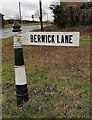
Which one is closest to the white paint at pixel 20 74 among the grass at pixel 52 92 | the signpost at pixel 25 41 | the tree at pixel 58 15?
the signpost at pixel 25 41

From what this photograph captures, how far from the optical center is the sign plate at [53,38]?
3.70 metres

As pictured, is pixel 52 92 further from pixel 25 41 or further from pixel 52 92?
pixel 25 41

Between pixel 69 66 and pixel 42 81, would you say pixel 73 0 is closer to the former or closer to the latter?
pixel 69 66

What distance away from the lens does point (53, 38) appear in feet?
12.4

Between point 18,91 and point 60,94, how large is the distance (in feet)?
2.38

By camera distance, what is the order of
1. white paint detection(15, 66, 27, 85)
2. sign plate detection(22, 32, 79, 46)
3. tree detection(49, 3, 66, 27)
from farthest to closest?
tree detection(49, 3, 66, 27)
white paint detection(15, 66, 27, 85)
sign plate detection(22, 32, 79, 46)

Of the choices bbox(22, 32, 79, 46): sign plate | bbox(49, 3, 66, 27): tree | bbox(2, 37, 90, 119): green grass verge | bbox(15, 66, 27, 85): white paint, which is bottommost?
bbox(2, 37, 90, 119): green grass verge

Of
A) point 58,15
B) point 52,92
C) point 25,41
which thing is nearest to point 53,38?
point 25,41

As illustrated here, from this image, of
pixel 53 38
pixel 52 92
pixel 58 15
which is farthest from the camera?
pixel 58 15

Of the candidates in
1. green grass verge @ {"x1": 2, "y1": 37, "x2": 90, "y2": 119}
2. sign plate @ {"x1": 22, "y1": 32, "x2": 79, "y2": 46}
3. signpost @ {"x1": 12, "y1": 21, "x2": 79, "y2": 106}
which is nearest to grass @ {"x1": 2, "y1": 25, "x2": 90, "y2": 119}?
green grass verge @ {"x1": 2, "y1": 37, "x2": 90, "y2": 119}

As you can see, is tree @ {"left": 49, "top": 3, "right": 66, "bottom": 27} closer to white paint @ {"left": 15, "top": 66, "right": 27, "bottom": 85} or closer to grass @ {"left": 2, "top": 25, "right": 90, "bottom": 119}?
grass @ {"left": 2, "top": 25, "right": 90, "bottom": 119}

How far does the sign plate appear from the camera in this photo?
370 centimetres

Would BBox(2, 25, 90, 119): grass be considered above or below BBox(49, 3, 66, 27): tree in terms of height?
below

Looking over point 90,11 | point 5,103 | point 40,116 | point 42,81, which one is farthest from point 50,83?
point 90,11
